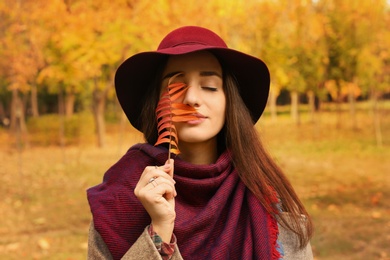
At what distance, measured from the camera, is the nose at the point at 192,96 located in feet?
4.76

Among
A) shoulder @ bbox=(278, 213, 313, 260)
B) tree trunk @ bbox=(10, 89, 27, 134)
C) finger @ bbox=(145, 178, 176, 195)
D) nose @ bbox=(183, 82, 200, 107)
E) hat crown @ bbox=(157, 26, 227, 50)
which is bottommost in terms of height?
tree trunk @ bbox=(10, 89, 27, 134)

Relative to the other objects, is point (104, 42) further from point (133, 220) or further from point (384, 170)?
point (133, 220)

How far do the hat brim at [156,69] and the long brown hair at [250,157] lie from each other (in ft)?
0.10

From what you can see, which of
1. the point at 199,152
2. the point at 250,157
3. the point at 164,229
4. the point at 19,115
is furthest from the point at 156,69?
the point at 19,115

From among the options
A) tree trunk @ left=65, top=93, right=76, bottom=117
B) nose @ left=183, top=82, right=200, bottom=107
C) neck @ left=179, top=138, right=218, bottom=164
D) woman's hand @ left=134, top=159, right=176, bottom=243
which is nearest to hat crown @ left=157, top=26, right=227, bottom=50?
nose @ left=183, top=82, right=200, bottom=107

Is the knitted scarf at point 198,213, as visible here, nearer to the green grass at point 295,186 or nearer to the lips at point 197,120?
the lips at point 197,120

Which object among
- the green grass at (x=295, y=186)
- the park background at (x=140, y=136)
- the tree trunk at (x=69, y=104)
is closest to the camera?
the green grass at (x=295, y=186)

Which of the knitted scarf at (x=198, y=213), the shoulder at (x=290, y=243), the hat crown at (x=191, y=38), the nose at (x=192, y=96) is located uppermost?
the hat crown at (x=191, y=38)

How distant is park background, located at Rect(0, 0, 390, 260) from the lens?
5.64 meters

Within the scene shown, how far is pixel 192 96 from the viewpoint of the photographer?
146 cm

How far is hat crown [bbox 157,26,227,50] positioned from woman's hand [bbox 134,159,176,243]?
42 cm

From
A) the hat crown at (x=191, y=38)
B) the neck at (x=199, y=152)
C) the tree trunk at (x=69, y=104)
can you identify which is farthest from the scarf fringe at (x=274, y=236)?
the tree trunk at (x=69, y=104)

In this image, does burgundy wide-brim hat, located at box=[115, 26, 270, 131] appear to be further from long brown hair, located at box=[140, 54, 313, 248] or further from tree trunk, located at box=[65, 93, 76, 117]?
tree trunk, located at box=[65, 93, 76, 117]

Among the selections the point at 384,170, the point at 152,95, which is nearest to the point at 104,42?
the point at 384,170
